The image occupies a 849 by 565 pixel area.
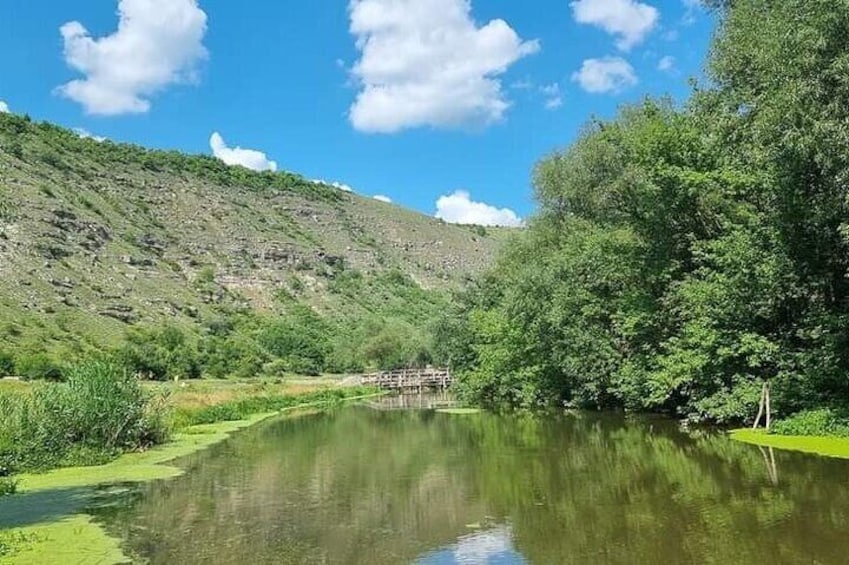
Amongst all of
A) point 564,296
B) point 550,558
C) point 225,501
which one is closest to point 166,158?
point 564,296

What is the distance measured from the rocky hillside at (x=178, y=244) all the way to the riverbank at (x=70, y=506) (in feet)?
126

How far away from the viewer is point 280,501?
18.1 metres

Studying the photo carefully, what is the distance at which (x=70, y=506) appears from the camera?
59.1 feet

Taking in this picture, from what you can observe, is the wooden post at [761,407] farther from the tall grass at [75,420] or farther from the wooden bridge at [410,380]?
the wooden bridge at [410,380]

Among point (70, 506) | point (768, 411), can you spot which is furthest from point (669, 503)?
point (70, 506)

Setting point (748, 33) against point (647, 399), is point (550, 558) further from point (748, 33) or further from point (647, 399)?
point (647, 399)

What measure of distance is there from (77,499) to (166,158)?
117823 millimetres

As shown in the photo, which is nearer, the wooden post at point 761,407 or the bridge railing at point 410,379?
the wooden post at point 761,407

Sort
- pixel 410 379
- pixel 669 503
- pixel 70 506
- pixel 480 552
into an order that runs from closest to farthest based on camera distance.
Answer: pixel 480 552 < pixel 669 503 < pixel 70 506 < pixel 410 379

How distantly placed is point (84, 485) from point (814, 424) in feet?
70.0

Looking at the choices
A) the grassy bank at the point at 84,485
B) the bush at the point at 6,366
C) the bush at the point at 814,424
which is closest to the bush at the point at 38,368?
the bush at the point at 6,366

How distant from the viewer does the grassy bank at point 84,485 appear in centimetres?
1341

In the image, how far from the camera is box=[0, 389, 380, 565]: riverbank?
13.1 meters

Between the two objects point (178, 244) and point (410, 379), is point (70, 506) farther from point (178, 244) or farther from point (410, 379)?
point (178, 244)
